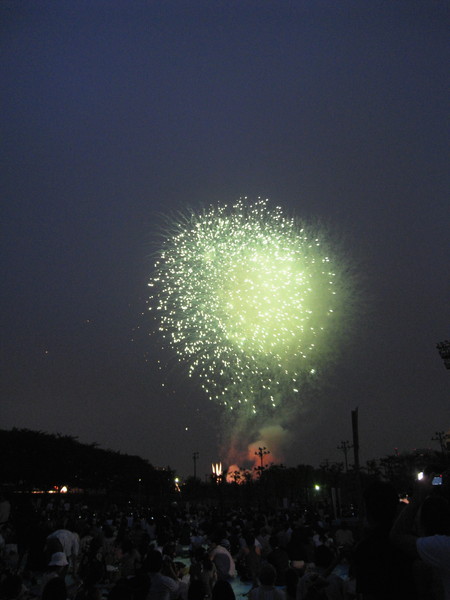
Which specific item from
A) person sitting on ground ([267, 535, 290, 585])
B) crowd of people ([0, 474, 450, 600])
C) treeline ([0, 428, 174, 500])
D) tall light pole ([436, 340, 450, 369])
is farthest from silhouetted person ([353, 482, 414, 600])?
treeline ([0, 428, 174, 500])

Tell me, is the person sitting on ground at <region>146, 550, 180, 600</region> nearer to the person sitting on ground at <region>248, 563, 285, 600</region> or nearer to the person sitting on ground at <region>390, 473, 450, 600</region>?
the person sitting on ground at <region>248, 563, 285, 600</region>

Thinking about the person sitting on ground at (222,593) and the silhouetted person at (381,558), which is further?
the person sitting on ground at (222,593)

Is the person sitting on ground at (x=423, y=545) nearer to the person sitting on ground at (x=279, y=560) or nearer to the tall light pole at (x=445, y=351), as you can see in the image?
the person sitting on ground at (x=279, y=560)

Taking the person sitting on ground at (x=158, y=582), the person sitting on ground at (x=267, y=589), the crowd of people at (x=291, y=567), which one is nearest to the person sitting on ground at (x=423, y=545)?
the crowd of people at (x=291, y=567)

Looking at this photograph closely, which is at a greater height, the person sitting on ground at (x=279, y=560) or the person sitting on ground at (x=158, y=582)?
the person sitting on ground at (x=158, y=582)

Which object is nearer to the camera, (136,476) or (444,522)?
(444,522)

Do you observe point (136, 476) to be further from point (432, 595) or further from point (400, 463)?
point (432, 595)

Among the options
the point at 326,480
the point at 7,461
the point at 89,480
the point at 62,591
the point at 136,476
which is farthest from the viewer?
the point at 326,480

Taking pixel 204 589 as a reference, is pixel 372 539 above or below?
above

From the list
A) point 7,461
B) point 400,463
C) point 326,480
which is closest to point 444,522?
point 7,461
